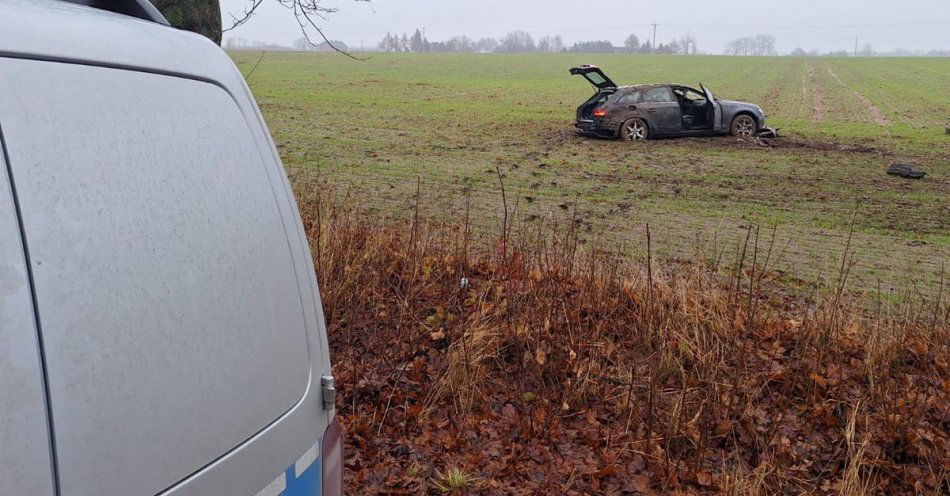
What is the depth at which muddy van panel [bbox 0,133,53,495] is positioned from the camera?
119cm

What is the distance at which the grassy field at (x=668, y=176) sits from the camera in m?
9.68

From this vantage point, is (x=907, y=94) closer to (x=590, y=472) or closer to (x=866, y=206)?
(x=866, y=206)

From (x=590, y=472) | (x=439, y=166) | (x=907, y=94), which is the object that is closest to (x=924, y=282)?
(x=590, y=472)

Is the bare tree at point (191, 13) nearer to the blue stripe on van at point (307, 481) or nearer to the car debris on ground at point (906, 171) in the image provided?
the blue stripe on van at point (307, 481)

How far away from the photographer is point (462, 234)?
788 centimetres

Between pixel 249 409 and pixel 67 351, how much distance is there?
0.48 metres

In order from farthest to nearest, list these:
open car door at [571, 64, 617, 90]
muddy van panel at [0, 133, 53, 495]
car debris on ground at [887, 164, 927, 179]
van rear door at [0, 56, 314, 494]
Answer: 1. open car door at [571, 64, 617, 90]
2. car debris on ground at [887, 164, 927, 179]
3. van rear door at [0, 56, 314, 494]
4. muddy van panel at [0, 133, 53, 495]

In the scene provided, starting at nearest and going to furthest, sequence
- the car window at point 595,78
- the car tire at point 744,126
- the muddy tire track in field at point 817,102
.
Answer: the car tire at point 744,126, the car window at point 595,78, the muddy tire track in field at point 817,102

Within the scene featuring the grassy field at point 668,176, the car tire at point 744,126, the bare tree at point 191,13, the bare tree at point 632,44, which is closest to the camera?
the bare tree at point 191,13

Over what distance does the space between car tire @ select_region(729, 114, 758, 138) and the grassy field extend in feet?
1.59

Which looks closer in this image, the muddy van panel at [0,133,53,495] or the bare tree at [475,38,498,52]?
the muddy van panel at [0,133,53,495]

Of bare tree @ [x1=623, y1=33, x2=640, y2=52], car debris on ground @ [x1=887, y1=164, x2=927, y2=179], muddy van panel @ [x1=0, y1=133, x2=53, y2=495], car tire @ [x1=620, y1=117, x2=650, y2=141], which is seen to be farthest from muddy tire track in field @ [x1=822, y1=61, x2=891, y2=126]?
bare tree @ [x1=623, y1=33, x2=640, y2=52]

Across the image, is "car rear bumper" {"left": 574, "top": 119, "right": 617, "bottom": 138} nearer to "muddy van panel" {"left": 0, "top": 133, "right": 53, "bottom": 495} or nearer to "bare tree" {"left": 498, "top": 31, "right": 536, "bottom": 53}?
"muddy van panel" {"left": 0, "top": 133, "right": 53, "bottom": 495}

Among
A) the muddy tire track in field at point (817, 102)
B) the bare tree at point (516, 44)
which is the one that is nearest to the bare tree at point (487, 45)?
the bare tree at point (516, 44)
